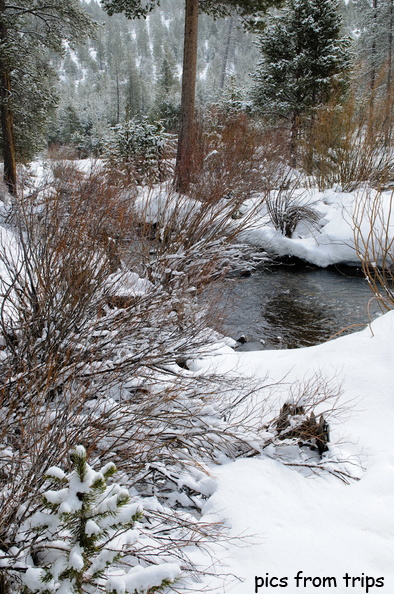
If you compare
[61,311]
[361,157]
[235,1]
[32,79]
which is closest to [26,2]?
[32,79]

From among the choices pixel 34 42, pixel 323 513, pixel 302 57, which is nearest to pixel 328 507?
pixel 323 513

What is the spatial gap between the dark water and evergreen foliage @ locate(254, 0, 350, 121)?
31.1ft

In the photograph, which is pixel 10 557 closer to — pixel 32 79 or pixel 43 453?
pixel 43 453

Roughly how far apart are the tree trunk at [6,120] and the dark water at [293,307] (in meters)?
7.06

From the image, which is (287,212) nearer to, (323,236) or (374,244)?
(323,236)

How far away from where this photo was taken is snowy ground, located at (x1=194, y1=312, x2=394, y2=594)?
1.67 m

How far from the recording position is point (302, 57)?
14719 mm

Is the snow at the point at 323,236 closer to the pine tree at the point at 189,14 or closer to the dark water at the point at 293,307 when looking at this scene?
the dark water at the point at 293,307

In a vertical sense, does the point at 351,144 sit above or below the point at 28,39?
below

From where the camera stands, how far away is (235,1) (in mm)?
9922

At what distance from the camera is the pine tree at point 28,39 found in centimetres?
1026

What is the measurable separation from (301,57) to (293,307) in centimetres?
1226

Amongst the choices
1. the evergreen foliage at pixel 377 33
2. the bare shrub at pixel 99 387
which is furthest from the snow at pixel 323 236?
the evergreen foliage at pixel 377 33

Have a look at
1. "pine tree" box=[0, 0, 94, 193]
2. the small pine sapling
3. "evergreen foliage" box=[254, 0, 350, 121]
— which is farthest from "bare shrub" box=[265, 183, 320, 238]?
the small pine sapling
